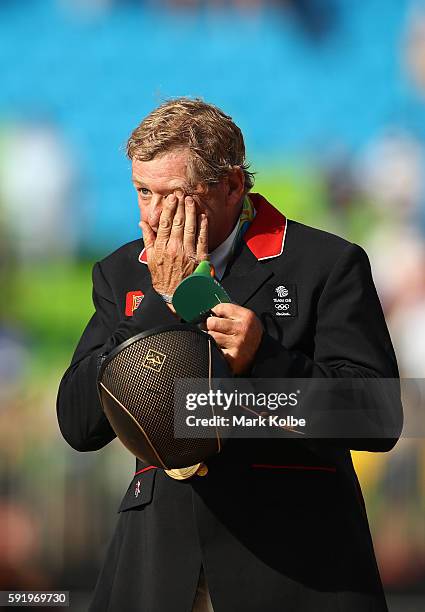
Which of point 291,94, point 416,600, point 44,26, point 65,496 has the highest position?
point 44,26

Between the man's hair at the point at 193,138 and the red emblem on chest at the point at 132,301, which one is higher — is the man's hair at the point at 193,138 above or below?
above

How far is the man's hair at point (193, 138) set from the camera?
2066mm

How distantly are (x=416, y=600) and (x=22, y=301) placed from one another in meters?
1.89

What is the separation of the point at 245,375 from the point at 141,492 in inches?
11.8

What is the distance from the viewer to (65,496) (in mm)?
4582

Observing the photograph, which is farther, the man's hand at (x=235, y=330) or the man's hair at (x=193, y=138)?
the man's hair at (x=193, y=138)

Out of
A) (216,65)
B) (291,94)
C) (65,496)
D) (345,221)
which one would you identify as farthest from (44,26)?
(65,496)

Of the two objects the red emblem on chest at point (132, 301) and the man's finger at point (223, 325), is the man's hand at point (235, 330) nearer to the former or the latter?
the man's finger at point (223, 325)

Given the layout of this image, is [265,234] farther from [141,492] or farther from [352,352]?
[141,492]

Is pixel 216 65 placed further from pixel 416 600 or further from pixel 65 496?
pixel 416 600

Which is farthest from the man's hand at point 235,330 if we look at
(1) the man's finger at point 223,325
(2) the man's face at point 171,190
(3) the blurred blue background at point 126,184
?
(3) the blurred blue background at point 126,184

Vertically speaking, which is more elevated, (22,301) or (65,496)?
(22,301)

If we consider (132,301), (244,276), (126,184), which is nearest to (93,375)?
(132,301)

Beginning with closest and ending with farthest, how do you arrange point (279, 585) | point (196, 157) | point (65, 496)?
point (279, 585), point (196, 157), point (65, 496)
